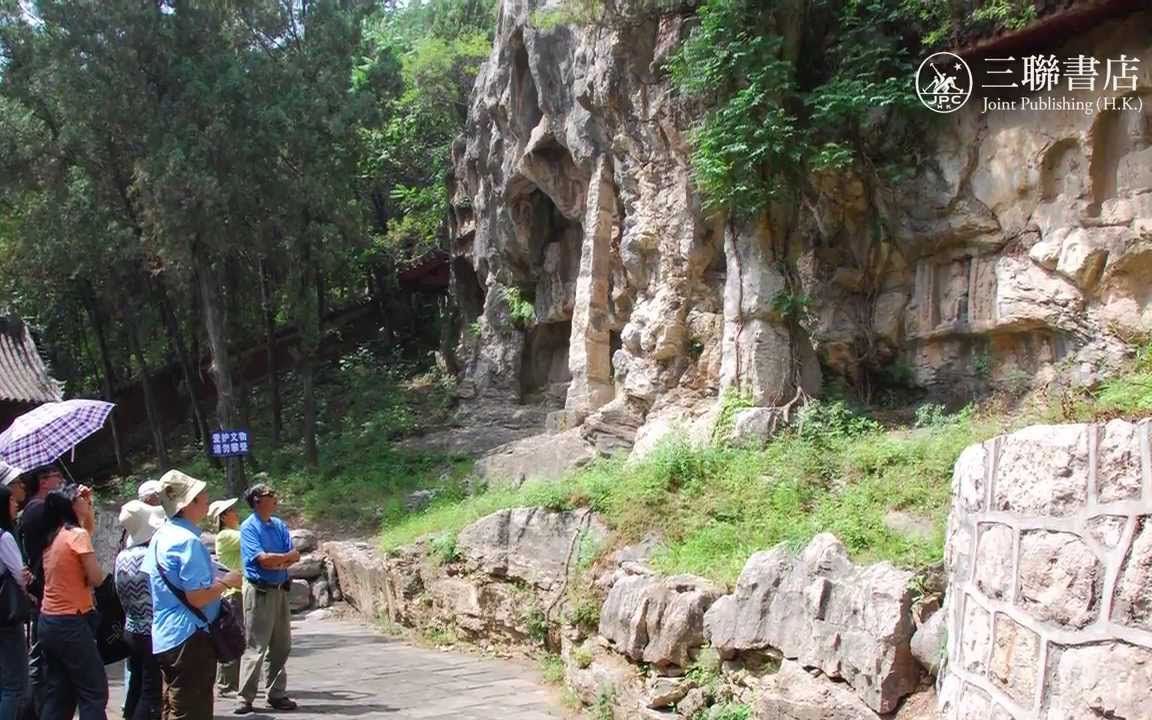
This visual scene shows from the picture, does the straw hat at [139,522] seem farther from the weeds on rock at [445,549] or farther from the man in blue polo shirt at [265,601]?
the weeds on rock at [445,549]

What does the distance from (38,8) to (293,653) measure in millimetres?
14529

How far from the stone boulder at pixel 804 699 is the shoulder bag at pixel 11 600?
3.89 meters

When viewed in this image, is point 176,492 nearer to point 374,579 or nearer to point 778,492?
point 778,492

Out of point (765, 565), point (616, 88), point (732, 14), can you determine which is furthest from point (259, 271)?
point (765, 565)

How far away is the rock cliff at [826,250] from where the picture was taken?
11219 millimetres

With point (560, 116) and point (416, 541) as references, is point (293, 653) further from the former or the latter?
point (560, 116)

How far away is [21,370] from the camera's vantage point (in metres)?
15.8

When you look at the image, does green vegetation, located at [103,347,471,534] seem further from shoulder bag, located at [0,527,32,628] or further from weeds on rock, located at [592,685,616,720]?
shoulder bag, located at [0,527,32,628]

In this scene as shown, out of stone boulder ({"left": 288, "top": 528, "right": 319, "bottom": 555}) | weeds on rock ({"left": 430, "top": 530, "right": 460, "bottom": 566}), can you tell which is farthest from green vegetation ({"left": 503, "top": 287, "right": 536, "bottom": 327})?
weeds on rock ({"left": 430, "top": 530, "right": 460, "bottom": 566})

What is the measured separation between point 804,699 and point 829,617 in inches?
17.9

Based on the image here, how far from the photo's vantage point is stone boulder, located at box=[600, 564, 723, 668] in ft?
21.4

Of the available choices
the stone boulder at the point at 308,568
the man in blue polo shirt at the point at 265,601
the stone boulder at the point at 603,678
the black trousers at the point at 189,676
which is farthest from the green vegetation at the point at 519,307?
the black trousers at the point at 189,676

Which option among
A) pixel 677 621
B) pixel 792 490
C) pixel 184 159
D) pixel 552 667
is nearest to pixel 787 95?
pixel 792 490

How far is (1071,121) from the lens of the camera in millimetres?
11320
